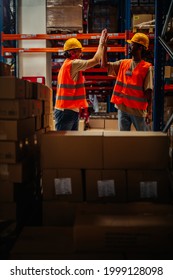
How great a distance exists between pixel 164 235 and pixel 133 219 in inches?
10.0

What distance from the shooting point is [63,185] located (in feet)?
11.7

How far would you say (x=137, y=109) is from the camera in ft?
17.5

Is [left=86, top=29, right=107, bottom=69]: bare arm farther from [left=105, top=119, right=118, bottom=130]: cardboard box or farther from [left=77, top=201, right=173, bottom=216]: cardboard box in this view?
[left=105, top=119, right=118, bottom=130]: cardboard box

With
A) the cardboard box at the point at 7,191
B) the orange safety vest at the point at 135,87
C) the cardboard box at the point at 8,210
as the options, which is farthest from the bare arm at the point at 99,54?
the cardboard box at the point at 8,210

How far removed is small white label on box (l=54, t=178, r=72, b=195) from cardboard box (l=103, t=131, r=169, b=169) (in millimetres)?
387

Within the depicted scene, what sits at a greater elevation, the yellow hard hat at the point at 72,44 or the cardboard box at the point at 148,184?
the yellow hard hat at the point at 72,44

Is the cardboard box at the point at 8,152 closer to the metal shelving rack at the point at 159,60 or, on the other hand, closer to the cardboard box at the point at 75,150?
the cardboard box at the point at 75,150

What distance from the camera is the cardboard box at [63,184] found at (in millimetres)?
3580

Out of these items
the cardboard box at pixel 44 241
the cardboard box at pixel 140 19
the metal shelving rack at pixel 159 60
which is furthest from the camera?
the cardboard box at pixel 140 19

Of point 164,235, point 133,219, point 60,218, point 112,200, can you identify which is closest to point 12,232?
point 60,218

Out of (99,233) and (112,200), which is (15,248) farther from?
(112,200)

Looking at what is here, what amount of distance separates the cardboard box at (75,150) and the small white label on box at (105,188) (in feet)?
0.50

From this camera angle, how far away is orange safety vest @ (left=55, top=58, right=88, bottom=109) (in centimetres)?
562

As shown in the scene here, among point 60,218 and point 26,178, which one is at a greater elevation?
point 26,178
